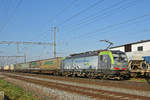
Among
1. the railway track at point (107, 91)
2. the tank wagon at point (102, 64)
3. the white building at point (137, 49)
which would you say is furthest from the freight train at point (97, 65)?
the railway track at point (107, 91)

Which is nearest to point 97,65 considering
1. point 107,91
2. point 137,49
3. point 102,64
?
point 102,64

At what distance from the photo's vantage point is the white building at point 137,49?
23.9 metres

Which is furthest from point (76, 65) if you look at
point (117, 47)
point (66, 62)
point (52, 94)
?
point (52, 94)

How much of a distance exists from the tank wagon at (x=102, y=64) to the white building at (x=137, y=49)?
277 cm

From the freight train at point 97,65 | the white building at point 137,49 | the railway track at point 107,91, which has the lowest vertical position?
the railway track at point 107,91

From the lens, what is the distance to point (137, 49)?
110 ft

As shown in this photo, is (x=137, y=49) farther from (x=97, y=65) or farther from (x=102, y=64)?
(x=102, y=64)

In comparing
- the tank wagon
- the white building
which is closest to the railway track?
the tank wagon

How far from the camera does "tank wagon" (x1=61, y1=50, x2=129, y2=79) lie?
67.5 ft

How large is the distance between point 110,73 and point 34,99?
11518mm

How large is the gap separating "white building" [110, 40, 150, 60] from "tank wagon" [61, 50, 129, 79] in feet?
9.08

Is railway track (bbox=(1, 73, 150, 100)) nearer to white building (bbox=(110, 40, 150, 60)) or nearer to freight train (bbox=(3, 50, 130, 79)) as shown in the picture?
freight train (bbox=(3, 50, 130, 79))

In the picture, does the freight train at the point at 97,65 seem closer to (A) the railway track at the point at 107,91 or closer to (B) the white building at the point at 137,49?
(B) the white building at the point at 137,49

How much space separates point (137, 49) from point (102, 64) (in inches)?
565
